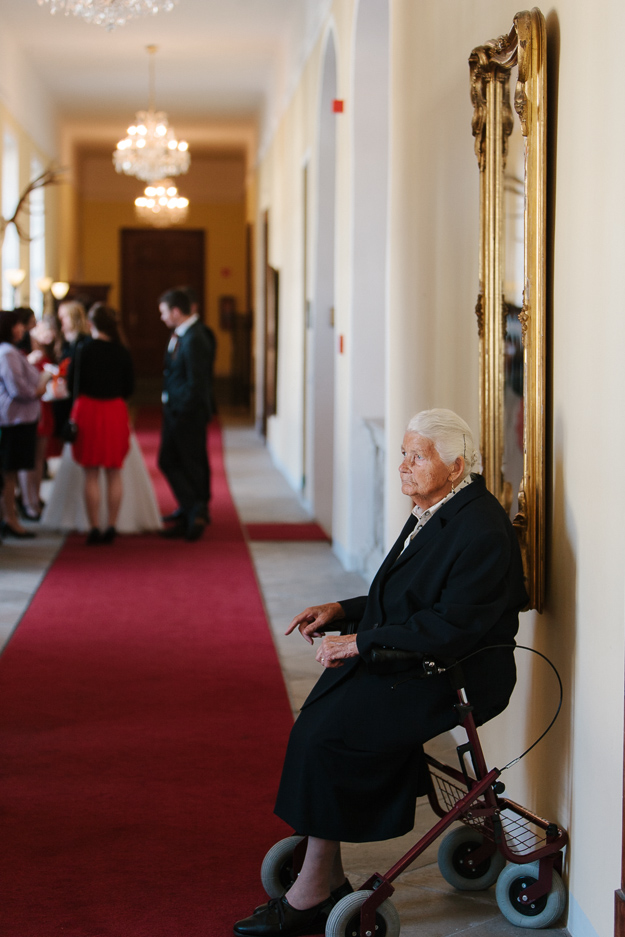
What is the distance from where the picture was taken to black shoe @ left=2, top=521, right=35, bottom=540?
8828mm

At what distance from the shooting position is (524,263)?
3.29m

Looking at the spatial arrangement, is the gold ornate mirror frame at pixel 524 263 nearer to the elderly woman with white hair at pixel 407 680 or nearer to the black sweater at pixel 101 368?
the elderly woman with white hair at pixel 407 680

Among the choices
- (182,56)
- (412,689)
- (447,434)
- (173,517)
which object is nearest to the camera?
Result: (412,689)

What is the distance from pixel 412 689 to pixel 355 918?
0.61 metres

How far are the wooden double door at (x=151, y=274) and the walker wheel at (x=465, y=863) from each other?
20806mm

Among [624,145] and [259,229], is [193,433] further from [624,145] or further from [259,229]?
[259,229]

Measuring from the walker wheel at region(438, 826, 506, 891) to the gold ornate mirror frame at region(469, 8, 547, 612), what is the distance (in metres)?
0.73

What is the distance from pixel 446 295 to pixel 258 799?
7.11 feet

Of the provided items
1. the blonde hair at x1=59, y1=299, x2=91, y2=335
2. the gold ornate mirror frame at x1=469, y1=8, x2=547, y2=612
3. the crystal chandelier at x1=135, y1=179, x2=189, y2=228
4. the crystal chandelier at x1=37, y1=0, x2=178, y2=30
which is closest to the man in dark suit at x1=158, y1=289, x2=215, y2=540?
the blonde hair at x1=59, y1=299, x2=91, y2=335

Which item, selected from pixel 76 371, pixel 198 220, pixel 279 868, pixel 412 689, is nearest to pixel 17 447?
pixel 76 371

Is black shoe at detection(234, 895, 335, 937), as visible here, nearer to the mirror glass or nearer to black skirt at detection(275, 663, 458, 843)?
black skirt at detection(275, 663, 458, 843)

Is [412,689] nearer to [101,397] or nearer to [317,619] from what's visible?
[317,619]

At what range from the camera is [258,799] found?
13.2 ft

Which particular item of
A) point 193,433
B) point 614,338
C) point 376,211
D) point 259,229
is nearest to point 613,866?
point 614,338
